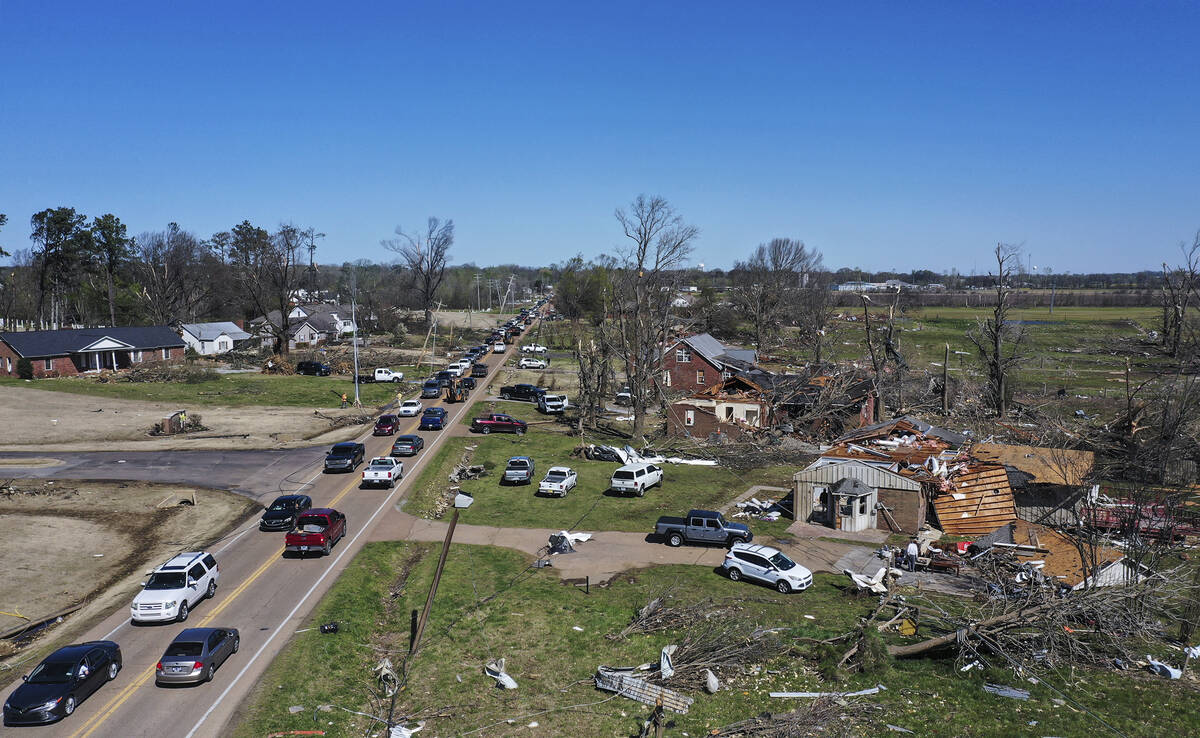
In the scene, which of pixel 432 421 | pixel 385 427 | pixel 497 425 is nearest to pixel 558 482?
pixel 497 425

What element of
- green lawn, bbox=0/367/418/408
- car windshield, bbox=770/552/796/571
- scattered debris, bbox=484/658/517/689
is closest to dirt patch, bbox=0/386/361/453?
green lawn, bbox=0/367/418/408

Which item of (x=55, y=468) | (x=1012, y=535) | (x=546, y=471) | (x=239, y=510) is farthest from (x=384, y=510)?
(x=1012, y=535)

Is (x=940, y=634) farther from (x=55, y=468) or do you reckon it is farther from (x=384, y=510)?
(x=55, y=468)

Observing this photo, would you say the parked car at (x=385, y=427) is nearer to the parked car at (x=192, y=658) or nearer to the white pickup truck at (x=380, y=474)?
the white pickup truck at (x=380, y=474)

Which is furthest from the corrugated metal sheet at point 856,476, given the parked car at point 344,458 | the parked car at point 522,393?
the parked car at point 522,393

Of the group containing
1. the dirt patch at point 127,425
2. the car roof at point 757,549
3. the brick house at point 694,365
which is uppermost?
the brick house at point 694,365

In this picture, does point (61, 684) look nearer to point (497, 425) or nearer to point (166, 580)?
point (166, 580)
